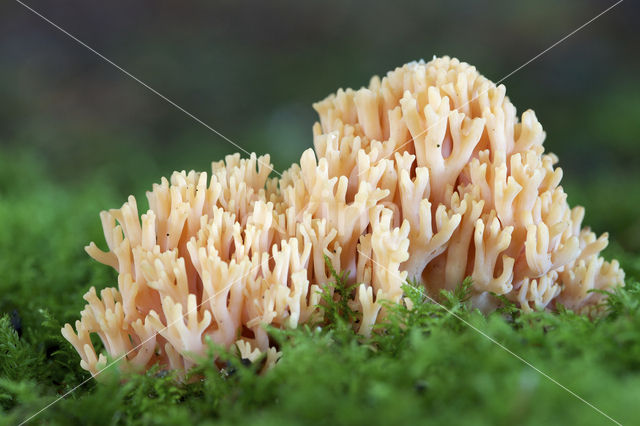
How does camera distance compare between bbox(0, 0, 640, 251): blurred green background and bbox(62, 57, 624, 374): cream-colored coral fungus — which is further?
bbox(0, 0, 640, 251): blurred green background

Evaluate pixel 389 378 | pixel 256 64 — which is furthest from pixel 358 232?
pixel 256 64

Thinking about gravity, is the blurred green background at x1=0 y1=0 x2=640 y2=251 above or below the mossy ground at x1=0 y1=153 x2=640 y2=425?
above

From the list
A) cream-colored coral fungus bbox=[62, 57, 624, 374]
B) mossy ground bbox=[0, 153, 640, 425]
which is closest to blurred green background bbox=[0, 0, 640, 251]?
cream-colored coral fungus bbox=[62, 57, 624, 374]

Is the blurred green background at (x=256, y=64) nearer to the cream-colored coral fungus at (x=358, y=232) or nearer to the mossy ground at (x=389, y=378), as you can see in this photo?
the cream-colored coral fungus at (x=358, y=232)

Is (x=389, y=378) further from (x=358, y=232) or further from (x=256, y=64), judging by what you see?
(x=256, y=64)

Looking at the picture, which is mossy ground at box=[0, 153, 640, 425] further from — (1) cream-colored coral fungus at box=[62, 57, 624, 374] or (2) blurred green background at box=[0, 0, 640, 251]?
(2) blurred green background at box=[0, 0, 640, 251]

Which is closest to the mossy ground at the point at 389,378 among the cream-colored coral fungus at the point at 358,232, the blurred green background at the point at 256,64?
the cream-colored coral fungus at the point at 358,232

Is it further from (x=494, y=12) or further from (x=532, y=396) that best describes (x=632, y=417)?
(x=494, y=12)

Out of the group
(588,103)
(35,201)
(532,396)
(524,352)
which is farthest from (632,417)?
(588,103)
